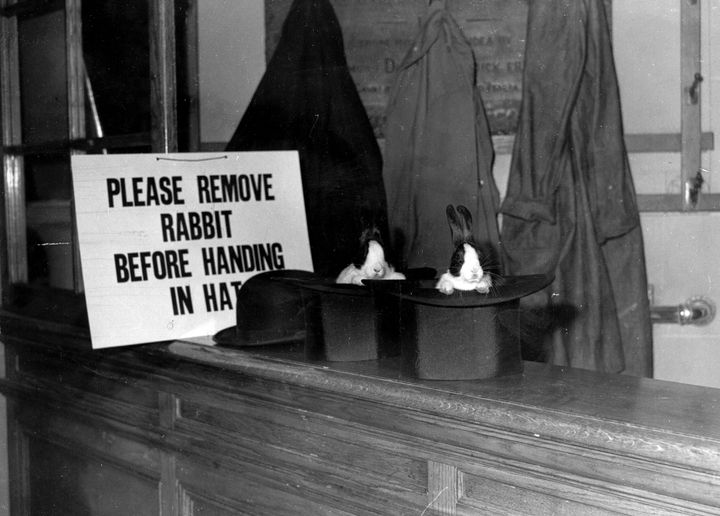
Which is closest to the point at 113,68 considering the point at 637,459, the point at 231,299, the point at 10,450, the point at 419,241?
the point at 231,299

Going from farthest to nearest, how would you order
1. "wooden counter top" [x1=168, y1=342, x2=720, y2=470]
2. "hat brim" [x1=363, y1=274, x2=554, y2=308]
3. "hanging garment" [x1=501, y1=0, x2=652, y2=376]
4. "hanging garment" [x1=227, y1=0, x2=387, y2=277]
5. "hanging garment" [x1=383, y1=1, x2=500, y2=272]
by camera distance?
1. "hanging garment" [x1=227, y1=0, x2=387, y2=277]
2. "hanging garment" [x1=383, y1=1, x2=500, y2=272]
3. "hanging garment" [x1=501, y1=0, x2=652, y2=376]
4. "hat brim" [x1=363, y1=274, x2=554, y2=308]
5. "wooden counter top" [x1=168, y1=342, x2=720, y2=470]

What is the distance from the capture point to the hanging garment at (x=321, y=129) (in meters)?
2.08

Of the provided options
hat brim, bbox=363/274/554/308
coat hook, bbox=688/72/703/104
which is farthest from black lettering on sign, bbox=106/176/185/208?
coat hook, bbox=688/72/703/104

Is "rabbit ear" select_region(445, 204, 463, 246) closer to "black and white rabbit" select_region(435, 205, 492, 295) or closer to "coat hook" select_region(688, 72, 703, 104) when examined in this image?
"black and white rabbit" select_region(435, 205, 492, 295)

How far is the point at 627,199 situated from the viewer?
6.07 feet

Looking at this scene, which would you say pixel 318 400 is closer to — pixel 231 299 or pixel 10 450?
pixel 231 299

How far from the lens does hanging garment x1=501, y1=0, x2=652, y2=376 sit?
1.84 m

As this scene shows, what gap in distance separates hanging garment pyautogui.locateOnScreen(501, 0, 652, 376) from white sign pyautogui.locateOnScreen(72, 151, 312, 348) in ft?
1.69

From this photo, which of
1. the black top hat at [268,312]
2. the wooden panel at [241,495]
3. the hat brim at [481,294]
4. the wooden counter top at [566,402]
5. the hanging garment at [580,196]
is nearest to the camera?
the wooden counter top at [566,402]

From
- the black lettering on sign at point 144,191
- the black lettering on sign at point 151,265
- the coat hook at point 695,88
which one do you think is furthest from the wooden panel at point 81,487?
the coat hook at point 695,88

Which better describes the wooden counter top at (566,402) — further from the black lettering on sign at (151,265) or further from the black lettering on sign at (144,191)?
the black lettering on sign at (144,191)

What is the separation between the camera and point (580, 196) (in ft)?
6.06

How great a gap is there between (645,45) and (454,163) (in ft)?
1.64

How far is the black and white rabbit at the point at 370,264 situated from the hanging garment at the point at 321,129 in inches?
23.0
